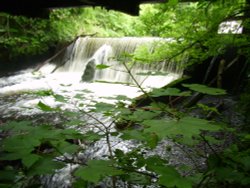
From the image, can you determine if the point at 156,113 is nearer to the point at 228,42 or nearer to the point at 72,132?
the point at 72,132

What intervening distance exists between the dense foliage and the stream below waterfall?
301mm

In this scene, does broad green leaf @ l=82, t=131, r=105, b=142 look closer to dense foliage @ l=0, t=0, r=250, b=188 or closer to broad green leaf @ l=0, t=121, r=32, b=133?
dense foliage @ l=0, t=0, r=250, b=188

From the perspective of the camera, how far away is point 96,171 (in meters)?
1.10

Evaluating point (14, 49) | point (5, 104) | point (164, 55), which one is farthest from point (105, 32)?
point (164, 55)

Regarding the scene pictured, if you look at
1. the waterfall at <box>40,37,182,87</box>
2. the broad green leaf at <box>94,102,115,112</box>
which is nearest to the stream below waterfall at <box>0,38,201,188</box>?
the waterfall at <box>40,37,182,87</box>

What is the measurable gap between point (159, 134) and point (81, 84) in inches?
368

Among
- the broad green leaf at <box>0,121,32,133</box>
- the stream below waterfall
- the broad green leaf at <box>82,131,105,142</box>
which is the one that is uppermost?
the broad green leaf at <box>0,121,32,133</box>

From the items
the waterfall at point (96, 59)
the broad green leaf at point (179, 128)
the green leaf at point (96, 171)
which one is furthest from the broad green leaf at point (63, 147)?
the waterfall at point (96, 59)

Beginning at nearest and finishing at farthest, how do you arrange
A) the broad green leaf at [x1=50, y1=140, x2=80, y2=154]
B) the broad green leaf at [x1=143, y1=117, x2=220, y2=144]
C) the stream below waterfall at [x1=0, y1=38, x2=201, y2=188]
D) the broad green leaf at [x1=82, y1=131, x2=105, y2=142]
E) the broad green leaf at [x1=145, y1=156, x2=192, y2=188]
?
the broad green leaf at [x1=143, y1=117, x2=220, y2=144] → the broad green leaf at [x1=145, y1=156, x2=192, y2=188] → the broad green leaf at [x1=50, y1=140, x2=80, y2=154] → the broad green leaf at [x1=82, y1=131, x2=105, y2=142] → the stream below waterfall at [x1=0, y1=38, x2=201, y2=188]

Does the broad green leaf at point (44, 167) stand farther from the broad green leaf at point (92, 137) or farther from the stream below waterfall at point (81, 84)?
the stream below waterfall at point (81, 84)

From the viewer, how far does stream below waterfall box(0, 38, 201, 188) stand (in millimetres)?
4153

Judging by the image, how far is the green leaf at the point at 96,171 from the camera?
1.05 metres

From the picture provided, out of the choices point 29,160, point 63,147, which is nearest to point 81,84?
point 63,147

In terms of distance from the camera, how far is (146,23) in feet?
10.4
